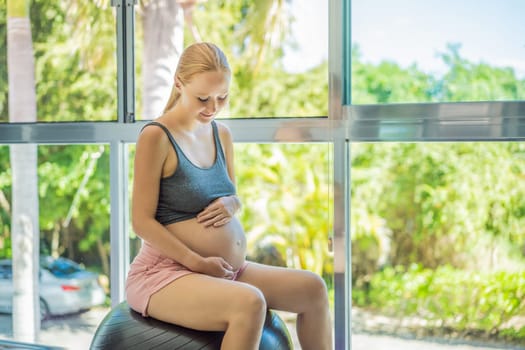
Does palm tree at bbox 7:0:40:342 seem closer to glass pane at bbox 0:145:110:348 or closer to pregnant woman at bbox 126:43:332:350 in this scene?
glass pane at bbox 0:145:110:348

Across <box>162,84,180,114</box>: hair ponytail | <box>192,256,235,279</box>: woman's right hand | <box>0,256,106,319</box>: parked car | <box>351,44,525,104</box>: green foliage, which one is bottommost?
<box>0,256,106,319</box>: parked car

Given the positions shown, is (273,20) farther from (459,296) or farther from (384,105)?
(459,296)

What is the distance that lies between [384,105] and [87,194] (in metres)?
1.27

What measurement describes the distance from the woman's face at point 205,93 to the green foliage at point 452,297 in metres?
0.80

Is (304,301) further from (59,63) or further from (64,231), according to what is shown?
(59,63)

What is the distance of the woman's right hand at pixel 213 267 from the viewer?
1905 mm

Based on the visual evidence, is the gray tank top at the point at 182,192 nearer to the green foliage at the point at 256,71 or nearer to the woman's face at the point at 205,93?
the woman's face at the point at 205,93

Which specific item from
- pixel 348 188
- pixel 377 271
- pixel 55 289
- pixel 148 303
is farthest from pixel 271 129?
pixel 55 289

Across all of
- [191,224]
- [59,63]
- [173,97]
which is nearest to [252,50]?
[173,97]

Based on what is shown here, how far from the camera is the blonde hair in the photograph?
1913mm

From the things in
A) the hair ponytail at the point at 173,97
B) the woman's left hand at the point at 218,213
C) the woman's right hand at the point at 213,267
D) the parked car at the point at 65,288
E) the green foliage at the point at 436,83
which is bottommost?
the parked car at the point at 65,288

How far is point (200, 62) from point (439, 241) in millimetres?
947

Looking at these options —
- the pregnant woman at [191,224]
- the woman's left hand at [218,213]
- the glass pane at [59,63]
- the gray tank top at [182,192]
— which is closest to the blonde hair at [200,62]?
the pregnant woman at [191,224]

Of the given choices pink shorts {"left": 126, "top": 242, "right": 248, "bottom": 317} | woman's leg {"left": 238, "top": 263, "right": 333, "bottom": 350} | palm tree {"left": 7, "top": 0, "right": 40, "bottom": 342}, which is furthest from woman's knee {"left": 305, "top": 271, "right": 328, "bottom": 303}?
palm tree {"left": 7, "top": 0, "right": 40, "bottom": 342}
